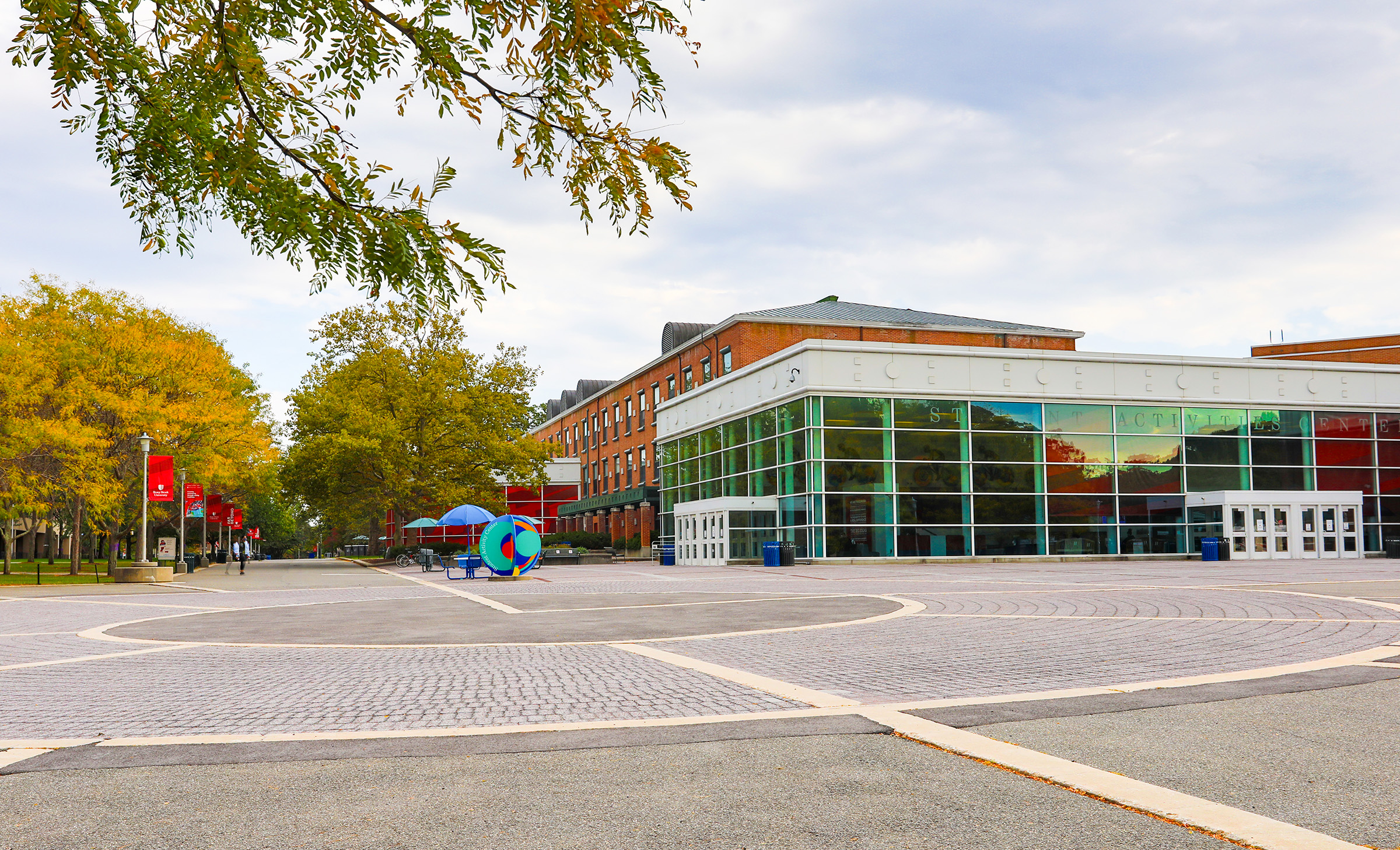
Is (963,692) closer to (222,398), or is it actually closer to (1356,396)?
(222,398)

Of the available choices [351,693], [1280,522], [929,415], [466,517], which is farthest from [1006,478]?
[351,693]

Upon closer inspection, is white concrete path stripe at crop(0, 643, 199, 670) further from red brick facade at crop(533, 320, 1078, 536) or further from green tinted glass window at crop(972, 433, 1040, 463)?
red brick facade at crop(533, 320, 1078, 536)

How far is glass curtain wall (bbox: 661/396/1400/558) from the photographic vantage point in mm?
36844

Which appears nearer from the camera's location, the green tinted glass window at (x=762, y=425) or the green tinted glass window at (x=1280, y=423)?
the green tinted glass window at (x=762, y=425)

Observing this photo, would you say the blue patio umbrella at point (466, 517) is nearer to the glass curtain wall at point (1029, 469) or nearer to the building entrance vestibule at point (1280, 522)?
the glass curtain wall at point (1029, 469)

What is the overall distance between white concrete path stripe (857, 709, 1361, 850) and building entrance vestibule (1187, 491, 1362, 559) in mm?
36847

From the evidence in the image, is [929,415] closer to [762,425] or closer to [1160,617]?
[762,425]

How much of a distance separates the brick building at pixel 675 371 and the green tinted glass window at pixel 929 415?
2.54 metres

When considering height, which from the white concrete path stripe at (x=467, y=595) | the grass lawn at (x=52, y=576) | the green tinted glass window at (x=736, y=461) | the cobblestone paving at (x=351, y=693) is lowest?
the grass lawn at (x=52, y=576)

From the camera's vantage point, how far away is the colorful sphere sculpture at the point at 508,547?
2975 cm

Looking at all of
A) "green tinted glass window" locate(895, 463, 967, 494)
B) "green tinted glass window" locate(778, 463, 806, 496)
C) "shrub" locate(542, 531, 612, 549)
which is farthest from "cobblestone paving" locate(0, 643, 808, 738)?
"shrub" locate(542, 531, 612, 549)

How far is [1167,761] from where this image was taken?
5375mm

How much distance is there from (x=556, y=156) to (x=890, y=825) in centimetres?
438

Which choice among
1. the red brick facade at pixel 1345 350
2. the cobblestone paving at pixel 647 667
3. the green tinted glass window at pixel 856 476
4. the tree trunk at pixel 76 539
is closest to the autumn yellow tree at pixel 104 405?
the tree trunk at pixel 76 539
